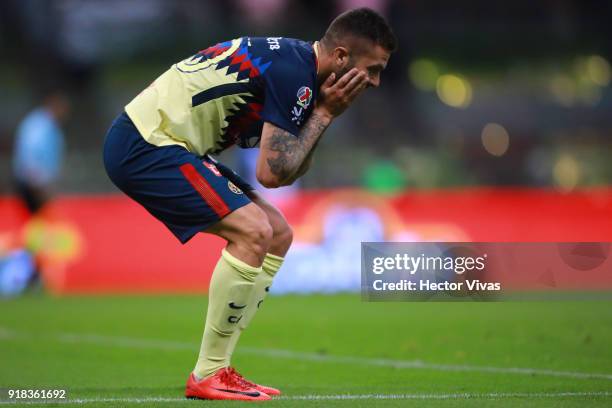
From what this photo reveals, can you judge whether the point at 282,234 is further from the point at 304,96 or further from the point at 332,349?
the point at 332,349

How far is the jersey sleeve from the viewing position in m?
5.64

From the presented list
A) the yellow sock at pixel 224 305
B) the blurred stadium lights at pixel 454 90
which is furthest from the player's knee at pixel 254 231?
the blurred stadium lights at pixel 454 90

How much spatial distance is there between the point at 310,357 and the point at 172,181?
2631mm

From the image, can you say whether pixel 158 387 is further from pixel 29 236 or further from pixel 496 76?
pixel 496 76

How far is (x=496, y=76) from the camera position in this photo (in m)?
30.0

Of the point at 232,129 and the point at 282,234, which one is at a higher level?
the point at 232,129

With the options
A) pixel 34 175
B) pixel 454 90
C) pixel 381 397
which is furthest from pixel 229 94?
pixel 454 90

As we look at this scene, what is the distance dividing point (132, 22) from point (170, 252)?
13.4 meters

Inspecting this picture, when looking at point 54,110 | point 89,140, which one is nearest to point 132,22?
point 89,140

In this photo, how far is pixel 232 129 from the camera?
596 cm

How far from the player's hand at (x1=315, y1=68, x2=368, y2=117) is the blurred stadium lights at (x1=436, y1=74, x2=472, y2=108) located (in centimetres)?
2380

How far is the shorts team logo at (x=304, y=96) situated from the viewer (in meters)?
5.68

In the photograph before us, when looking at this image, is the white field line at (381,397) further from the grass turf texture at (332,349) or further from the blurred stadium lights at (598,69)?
the blurred stadium lights at (598,69)

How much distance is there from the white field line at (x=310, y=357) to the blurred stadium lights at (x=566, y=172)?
13.0 m
